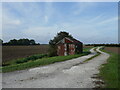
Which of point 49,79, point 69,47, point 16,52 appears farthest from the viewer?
point 16,52

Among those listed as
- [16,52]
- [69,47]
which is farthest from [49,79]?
[16,52]

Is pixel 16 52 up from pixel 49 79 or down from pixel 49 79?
down

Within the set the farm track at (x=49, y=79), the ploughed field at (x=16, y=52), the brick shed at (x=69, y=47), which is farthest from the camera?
the ploughed field at (x=16, y=52)

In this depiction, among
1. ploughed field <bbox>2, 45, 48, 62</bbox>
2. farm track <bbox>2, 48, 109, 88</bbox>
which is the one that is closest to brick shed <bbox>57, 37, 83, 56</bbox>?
ploughed field <bbox>2, 45, 48, 62</bbox>

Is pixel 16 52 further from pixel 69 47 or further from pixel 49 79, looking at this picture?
pixel 49 79

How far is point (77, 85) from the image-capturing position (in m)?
6.98

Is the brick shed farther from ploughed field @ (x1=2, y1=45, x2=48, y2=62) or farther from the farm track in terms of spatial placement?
the farm track

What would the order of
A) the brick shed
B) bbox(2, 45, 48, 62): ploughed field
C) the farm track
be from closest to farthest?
the farm track < the brick shed < bbox(2, 45, 48, 62): ploughed field

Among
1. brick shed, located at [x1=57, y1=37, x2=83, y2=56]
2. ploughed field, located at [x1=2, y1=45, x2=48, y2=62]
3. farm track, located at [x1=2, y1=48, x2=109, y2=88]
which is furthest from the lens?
ploughed field, located at [x1=2, y1=45, x2=48, y2=62]

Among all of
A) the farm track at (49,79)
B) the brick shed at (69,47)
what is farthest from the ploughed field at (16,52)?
the farm track at (49,79)

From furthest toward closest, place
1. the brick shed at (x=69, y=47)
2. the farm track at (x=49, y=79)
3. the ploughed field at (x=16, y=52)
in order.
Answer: the ploughed field at (x=16, y=52) → the brick shed at (x=69, y=47) → the farm track at (x=49, y=79)

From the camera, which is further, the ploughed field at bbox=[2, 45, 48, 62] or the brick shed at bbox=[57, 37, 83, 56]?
the ploughed field at bbox=[2, 45, 48, 62]

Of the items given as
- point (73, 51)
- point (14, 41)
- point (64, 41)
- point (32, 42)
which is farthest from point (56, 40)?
point (32, 42)

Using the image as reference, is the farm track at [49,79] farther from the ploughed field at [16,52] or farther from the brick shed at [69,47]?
the ploughed field at [16,52]
